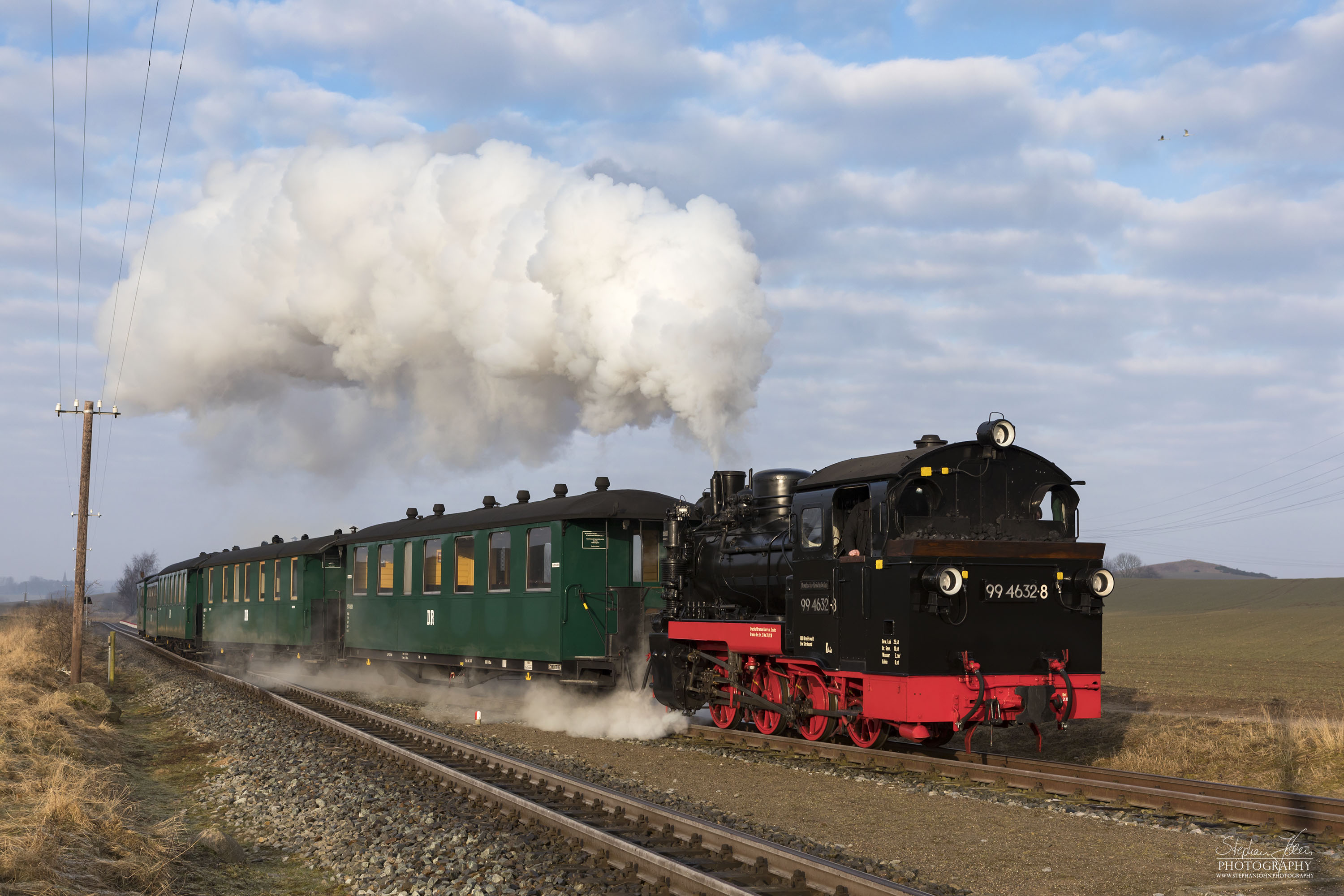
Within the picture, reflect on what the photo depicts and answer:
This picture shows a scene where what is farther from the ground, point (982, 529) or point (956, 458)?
point (956, 458)

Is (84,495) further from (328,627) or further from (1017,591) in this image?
(1017,591)

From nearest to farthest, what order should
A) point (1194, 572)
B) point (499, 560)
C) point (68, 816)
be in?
point (68, 816) < point (499, 560) < point (1194, 572)

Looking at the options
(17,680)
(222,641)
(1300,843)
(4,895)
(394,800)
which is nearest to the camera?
(4,895)

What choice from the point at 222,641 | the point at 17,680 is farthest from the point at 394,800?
the point at 222,641

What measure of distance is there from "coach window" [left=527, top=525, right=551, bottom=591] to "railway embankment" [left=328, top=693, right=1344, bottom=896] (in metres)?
3.87

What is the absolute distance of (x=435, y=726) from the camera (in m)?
15.6

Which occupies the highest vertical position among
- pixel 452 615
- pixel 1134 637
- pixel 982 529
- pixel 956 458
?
pixel 956 458

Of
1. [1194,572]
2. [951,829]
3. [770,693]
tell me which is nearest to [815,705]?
[770,693]

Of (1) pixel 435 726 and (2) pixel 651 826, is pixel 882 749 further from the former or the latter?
(1) pixel 435 726

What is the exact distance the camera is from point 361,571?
74.9 ft

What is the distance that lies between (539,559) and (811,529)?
18.1ft

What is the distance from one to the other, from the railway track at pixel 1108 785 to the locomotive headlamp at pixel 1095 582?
1747 millimetres

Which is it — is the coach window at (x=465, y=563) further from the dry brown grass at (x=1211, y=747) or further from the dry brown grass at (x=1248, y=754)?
the dry brown grass at (x=1248, y=754)

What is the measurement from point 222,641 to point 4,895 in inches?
1172
